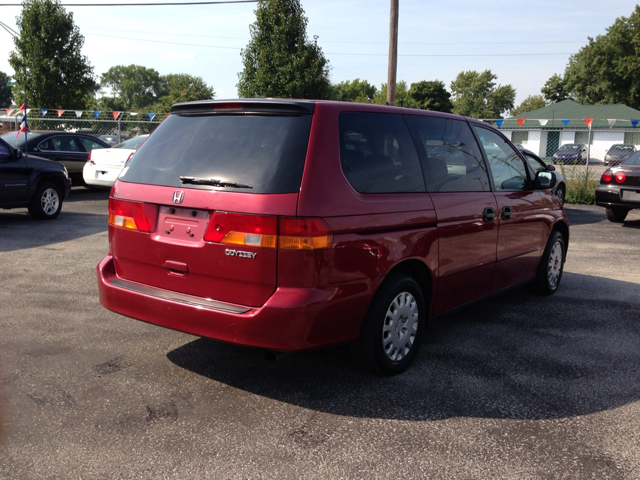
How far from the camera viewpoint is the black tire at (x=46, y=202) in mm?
10844

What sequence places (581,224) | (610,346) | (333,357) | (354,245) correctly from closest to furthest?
1. (354,245)
2. (333,357)
3. (610,346)
4. (581,224)

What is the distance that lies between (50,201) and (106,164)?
275cm

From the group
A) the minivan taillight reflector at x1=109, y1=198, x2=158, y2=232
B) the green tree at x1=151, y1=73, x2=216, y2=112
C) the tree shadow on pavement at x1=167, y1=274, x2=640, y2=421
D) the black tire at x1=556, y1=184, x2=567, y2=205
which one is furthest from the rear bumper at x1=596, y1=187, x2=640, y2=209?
the green tree at x1=151, y1=73, x2=216, y2=112

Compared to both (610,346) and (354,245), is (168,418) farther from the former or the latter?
(610,346)

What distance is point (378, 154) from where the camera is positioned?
3945 millimetres

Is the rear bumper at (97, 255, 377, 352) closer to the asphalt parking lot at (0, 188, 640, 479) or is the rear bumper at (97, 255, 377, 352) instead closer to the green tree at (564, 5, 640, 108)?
the asphalt parking lot at (0, 188, 640, 479)

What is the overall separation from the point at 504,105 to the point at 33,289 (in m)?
123

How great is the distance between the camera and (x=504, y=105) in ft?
393

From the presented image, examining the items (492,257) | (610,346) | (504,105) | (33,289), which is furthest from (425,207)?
(504,105)

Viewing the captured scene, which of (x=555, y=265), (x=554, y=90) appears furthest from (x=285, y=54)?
(x=554, y=90)

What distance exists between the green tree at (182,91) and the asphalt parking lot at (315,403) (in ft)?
91.4

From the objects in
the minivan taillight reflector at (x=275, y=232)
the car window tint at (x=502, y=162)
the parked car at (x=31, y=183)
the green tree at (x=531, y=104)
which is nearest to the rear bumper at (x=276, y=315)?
the minivan taillight reflector at (x=275, y=232)

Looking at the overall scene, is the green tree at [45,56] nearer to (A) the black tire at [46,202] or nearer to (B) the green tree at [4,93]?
(A) the black tire at [46,202]

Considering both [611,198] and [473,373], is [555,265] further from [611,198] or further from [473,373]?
[611,198]
